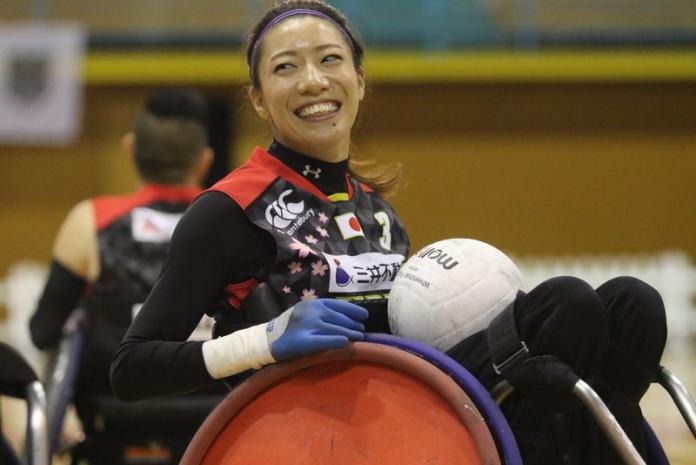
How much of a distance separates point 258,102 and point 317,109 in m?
0.20

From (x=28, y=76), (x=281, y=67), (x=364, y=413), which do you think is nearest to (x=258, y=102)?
(x=281, y=67)

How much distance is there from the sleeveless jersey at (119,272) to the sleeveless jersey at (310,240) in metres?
1.43

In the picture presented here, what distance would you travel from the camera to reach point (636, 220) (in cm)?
1180

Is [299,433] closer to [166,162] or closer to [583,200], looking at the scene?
[166,162]

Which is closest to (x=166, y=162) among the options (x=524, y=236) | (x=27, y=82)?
(x=27, y=82)

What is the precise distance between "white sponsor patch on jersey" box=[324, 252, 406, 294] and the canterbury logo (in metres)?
0.11

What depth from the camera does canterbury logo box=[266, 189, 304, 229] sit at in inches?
93.8

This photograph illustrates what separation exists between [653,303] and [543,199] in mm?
9648

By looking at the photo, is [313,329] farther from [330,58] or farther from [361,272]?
[330,58]

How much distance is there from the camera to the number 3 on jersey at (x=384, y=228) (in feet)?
8.73

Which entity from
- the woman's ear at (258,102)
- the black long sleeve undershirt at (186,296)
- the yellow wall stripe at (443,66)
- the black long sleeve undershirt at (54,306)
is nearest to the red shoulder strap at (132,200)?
the black long sleeve undershirt at (54,306)

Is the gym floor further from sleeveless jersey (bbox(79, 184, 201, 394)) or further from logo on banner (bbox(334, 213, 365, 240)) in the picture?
logo on banner (bbox(334, 213, 365, 240))

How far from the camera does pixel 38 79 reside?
10.7 metres

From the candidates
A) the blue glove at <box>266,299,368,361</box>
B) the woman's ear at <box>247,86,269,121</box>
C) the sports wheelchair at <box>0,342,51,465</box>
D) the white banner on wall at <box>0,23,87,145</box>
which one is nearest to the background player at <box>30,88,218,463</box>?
the sports wheelchair at <box>0,342,51,465</box>
